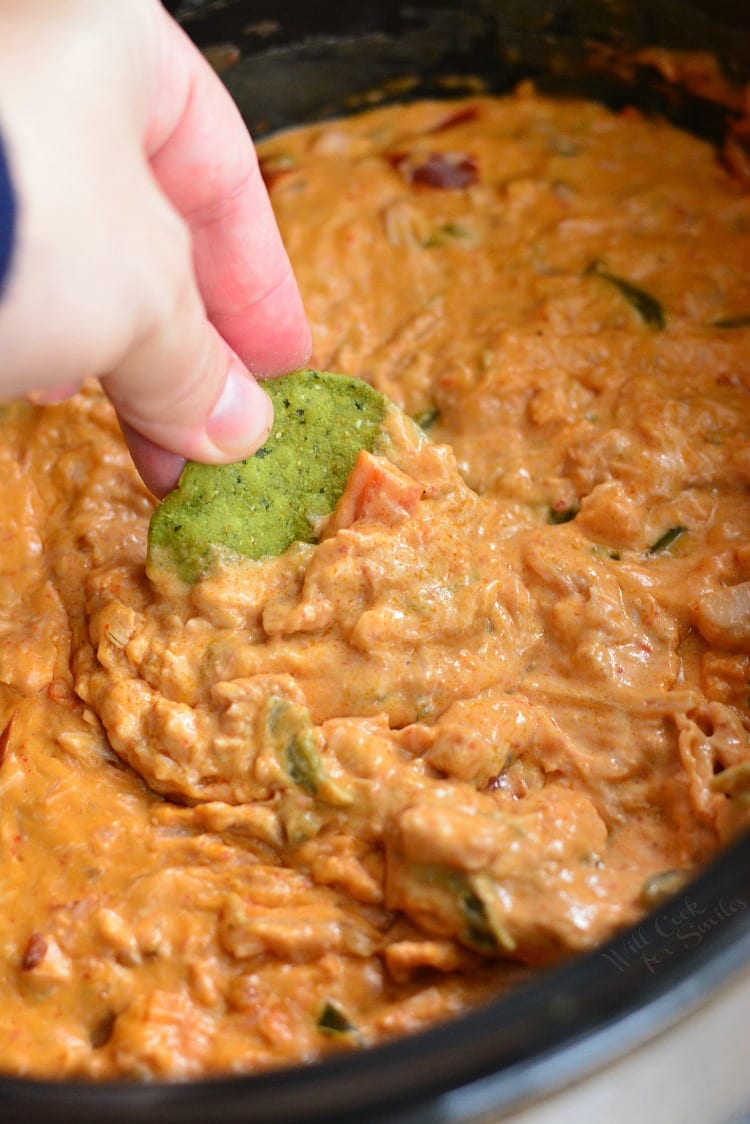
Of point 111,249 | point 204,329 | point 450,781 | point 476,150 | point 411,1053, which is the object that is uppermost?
point 111,249

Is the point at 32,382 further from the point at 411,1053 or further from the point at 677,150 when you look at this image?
the point at 677,150

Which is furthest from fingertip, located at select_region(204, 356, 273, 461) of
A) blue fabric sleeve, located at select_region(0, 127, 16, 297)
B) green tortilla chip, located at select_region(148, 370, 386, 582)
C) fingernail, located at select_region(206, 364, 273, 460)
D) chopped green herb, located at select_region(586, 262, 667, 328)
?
chopped green herb, located at select_region(586, 262, 667, 328)

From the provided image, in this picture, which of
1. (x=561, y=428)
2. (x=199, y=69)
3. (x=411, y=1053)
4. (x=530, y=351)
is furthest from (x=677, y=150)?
(x=411, y=1053)

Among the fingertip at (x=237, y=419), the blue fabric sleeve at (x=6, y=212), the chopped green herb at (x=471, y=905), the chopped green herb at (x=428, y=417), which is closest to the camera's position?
the blue fabric sleeve at (x=6, y=212)

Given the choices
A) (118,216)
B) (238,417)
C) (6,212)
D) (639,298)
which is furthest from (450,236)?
(6,212)

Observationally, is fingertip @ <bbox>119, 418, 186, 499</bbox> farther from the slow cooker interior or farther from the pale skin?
the slow cooker interior

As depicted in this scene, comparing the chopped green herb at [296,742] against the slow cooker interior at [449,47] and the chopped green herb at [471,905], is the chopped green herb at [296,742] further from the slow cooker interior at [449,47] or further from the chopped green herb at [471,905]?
the slow cooker interior at [449,47]

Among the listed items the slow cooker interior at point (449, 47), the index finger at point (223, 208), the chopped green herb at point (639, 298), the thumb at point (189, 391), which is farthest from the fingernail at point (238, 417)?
the slow cooker interior at point (449, 47)

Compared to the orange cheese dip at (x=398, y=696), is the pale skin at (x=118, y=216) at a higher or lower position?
higher
